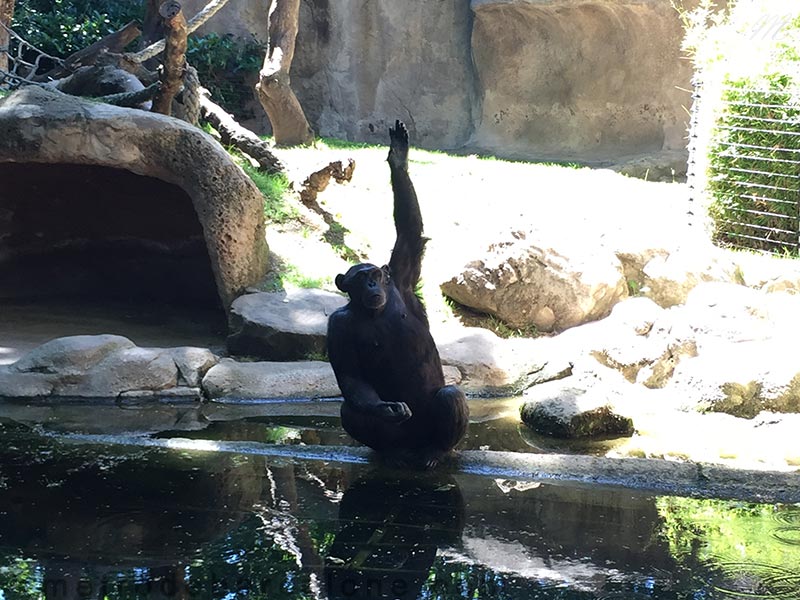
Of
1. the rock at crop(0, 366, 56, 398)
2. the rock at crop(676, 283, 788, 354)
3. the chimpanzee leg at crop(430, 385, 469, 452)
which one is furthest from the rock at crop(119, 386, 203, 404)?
the rock at crop(676, 283, 788, 354)

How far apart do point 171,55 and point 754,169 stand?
5.78 m

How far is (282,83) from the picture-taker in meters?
12.3

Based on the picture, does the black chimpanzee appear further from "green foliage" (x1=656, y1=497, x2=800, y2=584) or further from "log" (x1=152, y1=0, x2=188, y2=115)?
"log" (x1=152, y1=0, x2=188, y2=115)

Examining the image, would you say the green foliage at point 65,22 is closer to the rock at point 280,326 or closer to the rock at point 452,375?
→ the rock at point 280,326

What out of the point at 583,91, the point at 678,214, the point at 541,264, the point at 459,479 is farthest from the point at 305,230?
the point at 583,91

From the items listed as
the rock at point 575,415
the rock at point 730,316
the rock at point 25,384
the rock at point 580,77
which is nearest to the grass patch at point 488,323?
the rock at point 730,316

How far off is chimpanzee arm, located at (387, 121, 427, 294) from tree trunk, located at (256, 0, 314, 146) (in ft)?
25.2

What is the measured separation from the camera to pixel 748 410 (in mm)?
6184

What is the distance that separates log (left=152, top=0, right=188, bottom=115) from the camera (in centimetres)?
802

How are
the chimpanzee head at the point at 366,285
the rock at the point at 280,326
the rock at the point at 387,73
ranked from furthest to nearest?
the rock at the point at 387,73
the rock at the point at 280,326
the chimpanzee head at the point at 366,285

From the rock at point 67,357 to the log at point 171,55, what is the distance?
292cm

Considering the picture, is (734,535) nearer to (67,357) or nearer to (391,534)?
(391,534)

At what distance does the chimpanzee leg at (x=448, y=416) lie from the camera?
178 inches

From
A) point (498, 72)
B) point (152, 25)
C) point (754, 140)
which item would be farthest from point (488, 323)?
point (498, 72)
